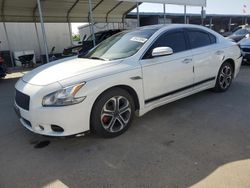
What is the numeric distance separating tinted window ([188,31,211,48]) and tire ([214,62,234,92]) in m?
0.72

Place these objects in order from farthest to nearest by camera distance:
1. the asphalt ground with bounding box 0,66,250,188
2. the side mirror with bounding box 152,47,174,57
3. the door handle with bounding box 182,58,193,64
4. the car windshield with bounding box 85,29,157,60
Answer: the door handle with bounding box 182,58,193,64, the car windshield with bounding box 85,29,157,60, the side mirror with bounding box 152,47,174,57, the asphalt ground with bounding box 0,66,250,188

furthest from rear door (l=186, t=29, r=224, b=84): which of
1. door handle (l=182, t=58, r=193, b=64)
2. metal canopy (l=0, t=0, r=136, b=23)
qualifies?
metal canopy (l=0, t=0, r=136, b=23)

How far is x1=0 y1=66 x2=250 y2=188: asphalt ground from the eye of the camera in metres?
2.42

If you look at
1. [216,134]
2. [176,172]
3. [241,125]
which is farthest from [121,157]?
[241,125]

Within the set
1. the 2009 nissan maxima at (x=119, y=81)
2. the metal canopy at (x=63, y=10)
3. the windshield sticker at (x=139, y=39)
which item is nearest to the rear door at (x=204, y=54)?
the 2009 nissan maxima at (x=119, y=81)

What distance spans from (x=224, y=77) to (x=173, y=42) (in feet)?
5.90

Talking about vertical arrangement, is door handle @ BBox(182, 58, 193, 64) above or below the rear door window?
below

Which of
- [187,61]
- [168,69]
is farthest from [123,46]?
[187,61]

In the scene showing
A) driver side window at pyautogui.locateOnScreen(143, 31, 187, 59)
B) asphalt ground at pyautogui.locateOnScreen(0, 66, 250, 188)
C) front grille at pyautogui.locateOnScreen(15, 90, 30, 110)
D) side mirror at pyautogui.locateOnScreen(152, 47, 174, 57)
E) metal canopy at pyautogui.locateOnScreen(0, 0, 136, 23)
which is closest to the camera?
asphalt ground at pyautogui.locateOnScreen(0, 66, 250, 188)

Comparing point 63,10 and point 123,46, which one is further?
A: point 63,10

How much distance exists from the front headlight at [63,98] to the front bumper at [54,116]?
0.05 meters

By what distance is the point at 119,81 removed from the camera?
3.21m

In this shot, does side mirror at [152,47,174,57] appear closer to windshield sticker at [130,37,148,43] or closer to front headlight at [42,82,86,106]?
windshield sticker at [130,37,148,43]

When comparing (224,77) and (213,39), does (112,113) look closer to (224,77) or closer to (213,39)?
(213,39)
